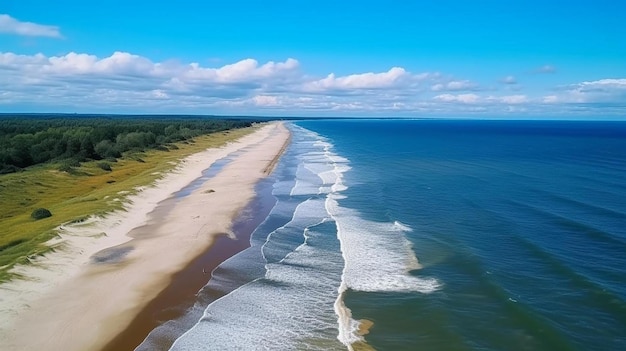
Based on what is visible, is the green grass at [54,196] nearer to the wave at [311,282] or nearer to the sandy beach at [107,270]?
the sandy beach at [107,270]

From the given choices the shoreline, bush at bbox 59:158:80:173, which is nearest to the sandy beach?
the shoreline

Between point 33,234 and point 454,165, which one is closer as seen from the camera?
point 33,234

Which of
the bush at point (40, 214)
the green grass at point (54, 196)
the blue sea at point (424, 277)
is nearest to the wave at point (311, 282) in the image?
the blue sea at point (424, 277)

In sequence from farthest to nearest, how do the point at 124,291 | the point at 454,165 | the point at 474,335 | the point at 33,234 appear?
the point at 454,165
the point at 33,234
the point at 124,291
the point at 474,335

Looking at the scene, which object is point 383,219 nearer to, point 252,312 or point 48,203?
point 252,312

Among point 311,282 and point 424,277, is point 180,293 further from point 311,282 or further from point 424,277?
point 424,277

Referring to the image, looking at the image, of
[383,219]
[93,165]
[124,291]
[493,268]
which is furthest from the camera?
[93,165]

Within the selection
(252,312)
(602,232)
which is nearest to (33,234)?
(252,312)

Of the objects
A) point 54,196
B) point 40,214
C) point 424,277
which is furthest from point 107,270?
point 54,196
